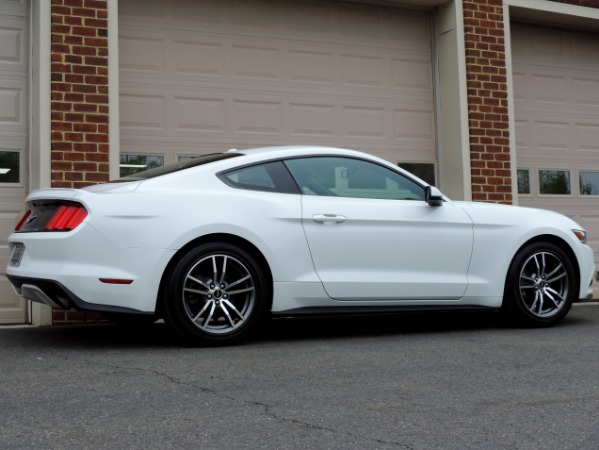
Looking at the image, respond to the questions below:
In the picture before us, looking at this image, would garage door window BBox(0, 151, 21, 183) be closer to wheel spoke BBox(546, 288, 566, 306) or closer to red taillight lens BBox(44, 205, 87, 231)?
red taillight lens BBox(44, 205, 87, 231)

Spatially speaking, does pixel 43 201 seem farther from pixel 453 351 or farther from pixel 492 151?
pixel 492 151

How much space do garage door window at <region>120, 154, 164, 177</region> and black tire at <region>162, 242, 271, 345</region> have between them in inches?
114

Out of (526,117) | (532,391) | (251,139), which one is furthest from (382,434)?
(526,117)

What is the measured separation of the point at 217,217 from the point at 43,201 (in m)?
1.25

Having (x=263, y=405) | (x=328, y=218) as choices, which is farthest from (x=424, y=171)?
(x=263, y=405)

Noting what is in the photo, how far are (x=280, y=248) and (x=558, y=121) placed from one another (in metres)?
6.09

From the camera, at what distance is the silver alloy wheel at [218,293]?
5.49m

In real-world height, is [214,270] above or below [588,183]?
below

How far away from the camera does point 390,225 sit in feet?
20.3

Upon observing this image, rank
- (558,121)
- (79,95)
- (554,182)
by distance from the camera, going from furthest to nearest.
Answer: (558,121) < (554,182) < (79,95)

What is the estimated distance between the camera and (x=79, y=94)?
7645 mm

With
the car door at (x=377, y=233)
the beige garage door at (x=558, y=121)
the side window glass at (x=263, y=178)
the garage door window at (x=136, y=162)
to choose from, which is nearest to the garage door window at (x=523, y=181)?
the beige garage door at (x=558, y=121)

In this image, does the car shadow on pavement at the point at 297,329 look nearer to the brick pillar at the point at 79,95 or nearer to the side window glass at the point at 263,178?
the brick pillar at the point at 79,95

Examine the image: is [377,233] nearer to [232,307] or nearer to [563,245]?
[232,307]
